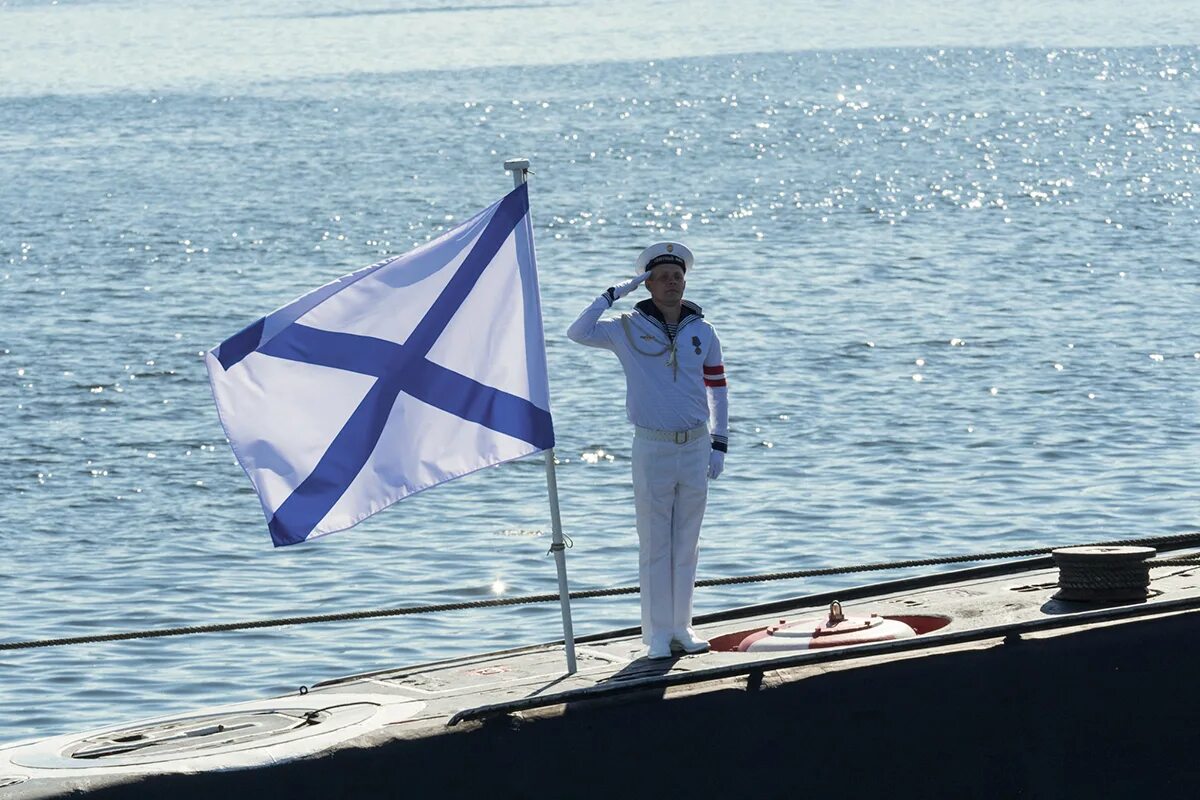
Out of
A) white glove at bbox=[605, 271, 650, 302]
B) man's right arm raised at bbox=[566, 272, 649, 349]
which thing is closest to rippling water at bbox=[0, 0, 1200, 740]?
man's right arm raised at bbox=[566, 272, 649, 349]

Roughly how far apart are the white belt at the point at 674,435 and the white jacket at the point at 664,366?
2cm

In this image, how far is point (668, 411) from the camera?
11.1 meters

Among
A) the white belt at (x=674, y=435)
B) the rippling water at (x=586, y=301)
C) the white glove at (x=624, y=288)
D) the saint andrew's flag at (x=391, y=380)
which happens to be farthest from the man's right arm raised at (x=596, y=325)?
the rippling water at (x=586, y=301)

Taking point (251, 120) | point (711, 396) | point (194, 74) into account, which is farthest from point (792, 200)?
point (194, 74)

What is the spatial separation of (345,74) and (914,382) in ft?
182

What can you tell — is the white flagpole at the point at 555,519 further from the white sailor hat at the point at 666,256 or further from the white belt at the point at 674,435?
the white sailor hat at the point at 666,256

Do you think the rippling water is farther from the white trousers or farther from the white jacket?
the white jacket

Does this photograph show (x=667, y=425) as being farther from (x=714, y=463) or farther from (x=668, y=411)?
(x=714, y=463)

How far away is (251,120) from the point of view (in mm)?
65625

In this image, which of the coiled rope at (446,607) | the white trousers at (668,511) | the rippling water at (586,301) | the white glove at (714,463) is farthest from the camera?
the rippling water at (586,301)

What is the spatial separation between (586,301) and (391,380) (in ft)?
79.1

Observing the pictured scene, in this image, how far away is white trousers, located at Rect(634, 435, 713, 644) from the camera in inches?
438

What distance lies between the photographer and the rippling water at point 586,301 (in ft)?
65.4

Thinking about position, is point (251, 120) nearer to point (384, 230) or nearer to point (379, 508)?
point (384, 230)
